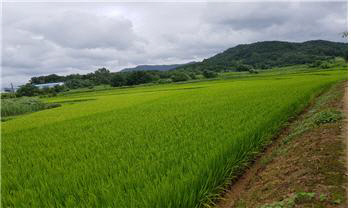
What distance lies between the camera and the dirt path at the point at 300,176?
2.94 metres

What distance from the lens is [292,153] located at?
479 cm

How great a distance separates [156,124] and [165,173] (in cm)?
374

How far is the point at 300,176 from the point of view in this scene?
3623mm

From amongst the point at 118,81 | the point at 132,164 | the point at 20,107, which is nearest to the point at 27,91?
the point at 118,81

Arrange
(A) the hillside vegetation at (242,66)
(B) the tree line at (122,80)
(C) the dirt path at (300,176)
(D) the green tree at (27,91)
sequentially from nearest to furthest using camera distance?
1. (C) the dirt path at (300,176)
2. (D) the green tree at (27,91)
3. (B) the tree line at (122,80)
4. (A) the hillside vegetation at (242,66)

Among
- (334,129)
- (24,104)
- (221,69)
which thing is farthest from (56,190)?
(221,69)

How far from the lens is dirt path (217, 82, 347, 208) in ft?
9.64

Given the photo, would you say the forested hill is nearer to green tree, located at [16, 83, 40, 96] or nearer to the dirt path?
green tree, located at [16, 83, 40, 96]

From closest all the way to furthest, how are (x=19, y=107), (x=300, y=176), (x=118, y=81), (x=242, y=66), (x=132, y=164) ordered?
1. (x=300, y=176)
2. (x=132, y=164)
3. (x=19, y=107)
4. (x=118, y=81)
5. (x=242, y=66)

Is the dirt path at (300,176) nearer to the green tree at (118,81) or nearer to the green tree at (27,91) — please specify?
the green tree at (27,91)

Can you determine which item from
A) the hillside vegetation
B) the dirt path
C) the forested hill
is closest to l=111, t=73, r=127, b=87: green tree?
the hillside vegetation

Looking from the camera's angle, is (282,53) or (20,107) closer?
(20,107)

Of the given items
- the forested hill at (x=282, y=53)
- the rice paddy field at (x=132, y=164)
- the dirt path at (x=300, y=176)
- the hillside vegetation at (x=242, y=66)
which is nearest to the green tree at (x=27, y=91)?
the hillside vegetation at (x=242, y=66)

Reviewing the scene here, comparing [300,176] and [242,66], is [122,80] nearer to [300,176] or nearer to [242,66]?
[242,66]
